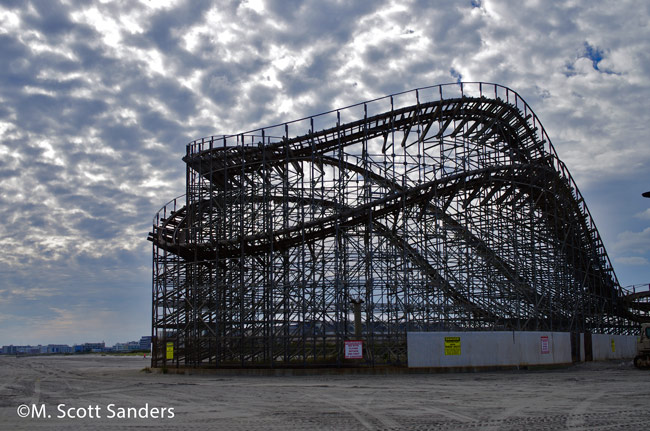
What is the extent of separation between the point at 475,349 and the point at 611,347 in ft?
47.7

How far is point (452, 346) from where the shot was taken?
25172 millimetres

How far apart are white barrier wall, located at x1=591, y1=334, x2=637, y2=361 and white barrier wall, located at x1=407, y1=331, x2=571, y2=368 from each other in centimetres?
750

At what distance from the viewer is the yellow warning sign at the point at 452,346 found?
82.5 feet

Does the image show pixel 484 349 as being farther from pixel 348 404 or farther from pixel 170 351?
pixel 170 351

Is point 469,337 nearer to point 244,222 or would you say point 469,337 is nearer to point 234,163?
point 244,222

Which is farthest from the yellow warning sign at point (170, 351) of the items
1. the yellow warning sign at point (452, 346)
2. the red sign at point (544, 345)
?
the red sign at point (544, 345)

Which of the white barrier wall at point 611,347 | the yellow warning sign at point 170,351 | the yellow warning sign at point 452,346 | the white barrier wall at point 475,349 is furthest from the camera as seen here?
the white barrier wall at point 611,347

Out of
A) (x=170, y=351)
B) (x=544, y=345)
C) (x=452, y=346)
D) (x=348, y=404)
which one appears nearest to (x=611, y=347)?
(x=544, y=345)

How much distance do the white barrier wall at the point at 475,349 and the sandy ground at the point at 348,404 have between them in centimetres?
251

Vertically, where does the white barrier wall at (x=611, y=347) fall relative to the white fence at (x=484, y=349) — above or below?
below

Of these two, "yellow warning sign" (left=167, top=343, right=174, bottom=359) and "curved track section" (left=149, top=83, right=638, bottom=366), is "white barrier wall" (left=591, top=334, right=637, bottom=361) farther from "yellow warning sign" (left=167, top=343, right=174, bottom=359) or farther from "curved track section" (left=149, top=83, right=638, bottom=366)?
"yellow warning sign" (left=167, top=343, right=174, bottom=359)

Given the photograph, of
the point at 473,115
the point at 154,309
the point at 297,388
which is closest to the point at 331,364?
the point at 297,388

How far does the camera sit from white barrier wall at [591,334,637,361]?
33.3 metres

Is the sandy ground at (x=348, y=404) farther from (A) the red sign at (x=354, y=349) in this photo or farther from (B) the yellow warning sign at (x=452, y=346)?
(B) the yellow warning sign at (x=452, y=346)
